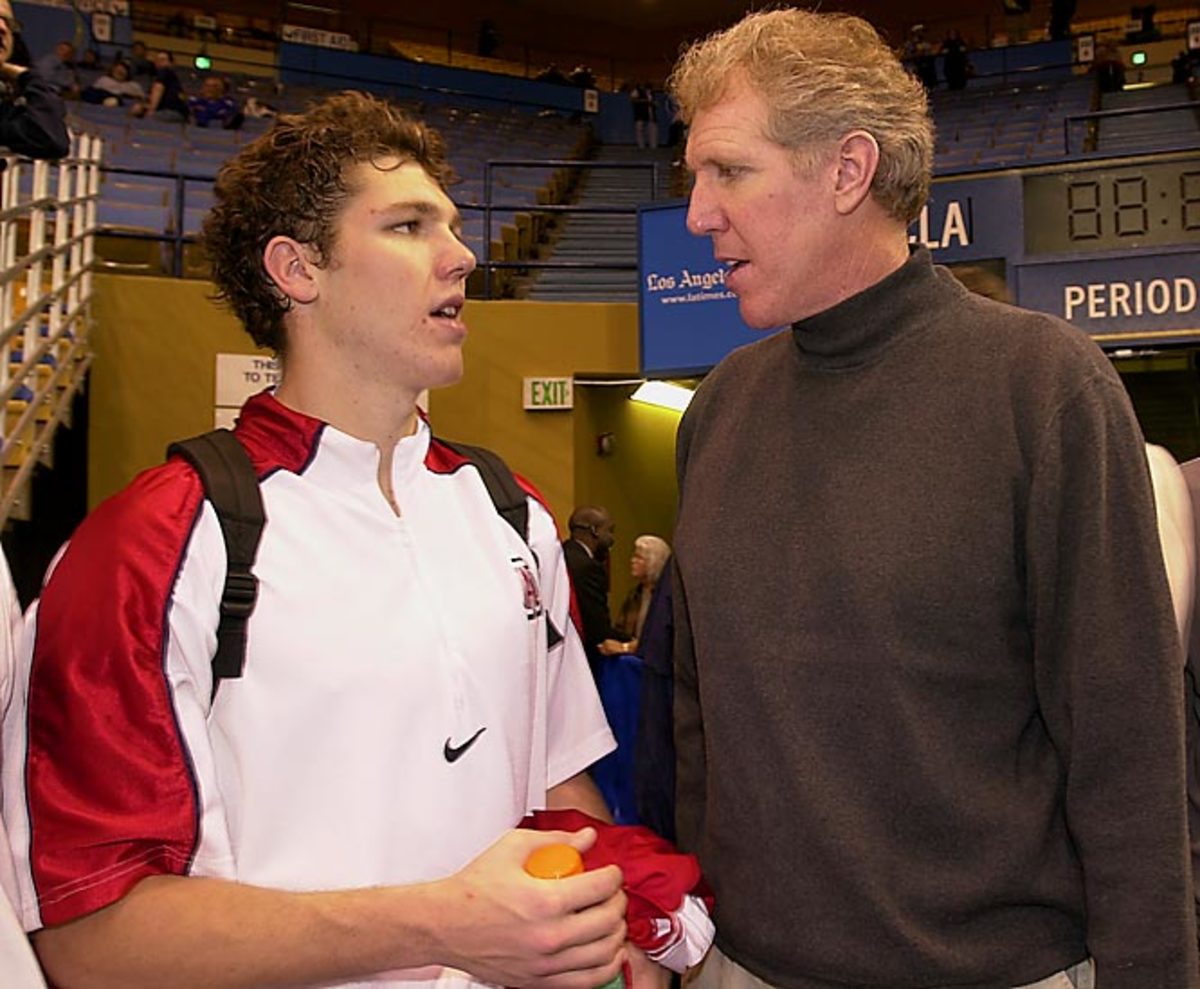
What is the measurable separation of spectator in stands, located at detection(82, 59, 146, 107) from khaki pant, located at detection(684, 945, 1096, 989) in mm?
13253

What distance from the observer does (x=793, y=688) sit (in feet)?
4.93

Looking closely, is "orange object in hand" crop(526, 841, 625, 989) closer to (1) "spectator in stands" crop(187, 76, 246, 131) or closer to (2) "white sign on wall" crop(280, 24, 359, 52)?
(1) "spectator in stands" crop(187, 76, 246, 131)

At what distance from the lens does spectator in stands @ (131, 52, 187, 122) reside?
12875mm

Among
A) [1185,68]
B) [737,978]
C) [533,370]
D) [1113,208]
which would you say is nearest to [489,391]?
[533,370]

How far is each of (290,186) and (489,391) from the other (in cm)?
732

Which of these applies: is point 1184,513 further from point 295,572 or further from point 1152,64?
point 1152,64

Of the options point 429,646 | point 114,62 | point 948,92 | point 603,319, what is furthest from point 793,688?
point 948,92

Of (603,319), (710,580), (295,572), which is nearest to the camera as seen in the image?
(295,572)

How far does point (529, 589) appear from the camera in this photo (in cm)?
163

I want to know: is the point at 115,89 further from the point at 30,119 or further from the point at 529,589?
the point at 529,589

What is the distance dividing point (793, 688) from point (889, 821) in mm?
192

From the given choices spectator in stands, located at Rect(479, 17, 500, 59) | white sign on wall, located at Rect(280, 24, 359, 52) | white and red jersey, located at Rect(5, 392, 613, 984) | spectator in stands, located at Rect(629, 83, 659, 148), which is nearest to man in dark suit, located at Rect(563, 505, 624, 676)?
white and red jersey, located at Rect(5, 392, 613, 984)

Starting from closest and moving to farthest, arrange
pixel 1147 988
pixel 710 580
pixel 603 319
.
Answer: pixel 1147 988, pixel 710 580, pixel 603 319

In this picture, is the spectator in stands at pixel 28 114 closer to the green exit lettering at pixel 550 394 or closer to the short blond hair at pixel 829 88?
the short blond hair at pixel 829 88
